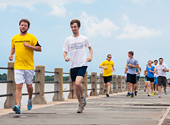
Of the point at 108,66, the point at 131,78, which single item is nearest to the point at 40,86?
the point at 131,78

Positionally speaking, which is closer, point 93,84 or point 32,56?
point 32,56

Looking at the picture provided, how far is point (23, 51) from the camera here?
773cm

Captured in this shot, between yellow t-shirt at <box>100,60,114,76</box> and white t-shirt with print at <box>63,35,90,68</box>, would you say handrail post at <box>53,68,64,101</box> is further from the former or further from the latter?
white t-shirt with print at <box>63,35,90,68</box>

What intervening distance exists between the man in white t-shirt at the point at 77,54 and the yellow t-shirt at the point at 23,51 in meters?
0.73

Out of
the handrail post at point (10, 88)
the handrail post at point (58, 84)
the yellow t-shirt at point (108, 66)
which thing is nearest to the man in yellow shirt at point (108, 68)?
the yellow t-shirt at point (108, 66)

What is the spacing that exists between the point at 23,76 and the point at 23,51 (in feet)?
1.69

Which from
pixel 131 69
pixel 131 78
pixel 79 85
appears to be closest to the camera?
pixel 79 85

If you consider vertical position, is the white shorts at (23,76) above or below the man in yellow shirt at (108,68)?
below

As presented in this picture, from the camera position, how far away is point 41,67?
12055 millimetres

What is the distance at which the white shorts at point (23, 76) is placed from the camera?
25.5 feet

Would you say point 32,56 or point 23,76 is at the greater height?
point 32,56

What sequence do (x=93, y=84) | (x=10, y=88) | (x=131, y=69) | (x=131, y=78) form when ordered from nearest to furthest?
(x=10, y=88), (x=131, y=69), (x=131, y=78), (x=93, y=84)

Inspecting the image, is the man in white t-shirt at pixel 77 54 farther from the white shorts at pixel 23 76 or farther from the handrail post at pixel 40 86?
the handrail post at pixel 40 86

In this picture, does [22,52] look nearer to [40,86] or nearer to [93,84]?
[40,86]
